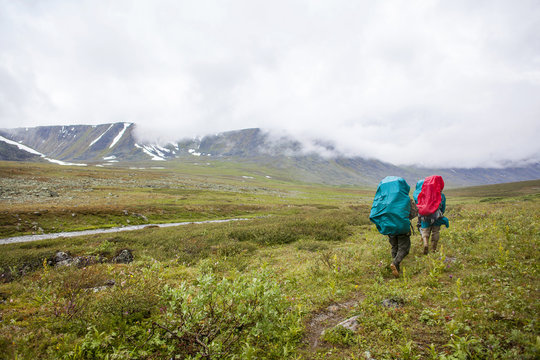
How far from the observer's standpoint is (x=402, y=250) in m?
7.86

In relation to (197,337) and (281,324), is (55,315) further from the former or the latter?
(281,324)

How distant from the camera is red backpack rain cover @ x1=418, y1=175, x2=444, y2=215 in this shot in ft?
29.6

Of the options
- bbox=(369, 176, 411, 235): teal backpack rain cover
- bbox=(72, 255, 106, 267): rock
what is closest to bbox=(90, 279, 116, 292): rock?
bbox=(72, 255, 106, 267): rock

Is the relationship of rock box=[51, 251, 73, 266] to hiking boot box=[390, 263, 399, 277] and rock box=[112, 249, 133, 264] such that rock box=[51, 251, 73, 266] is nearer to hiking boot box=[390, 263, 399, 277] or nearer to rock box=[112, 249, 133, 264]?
rock box=[112, 249, 133, 264]

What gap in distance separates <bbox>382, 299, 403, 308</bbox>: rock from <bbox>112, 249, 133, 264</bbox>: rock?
1313 centimetres

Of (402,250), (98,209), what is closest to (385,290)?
(402,250)

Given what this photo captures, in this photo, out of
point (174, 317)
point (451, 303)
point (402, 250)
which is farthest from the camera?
point (402, 250)

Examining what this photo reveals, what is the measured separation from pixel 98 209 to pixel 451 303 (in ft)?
128

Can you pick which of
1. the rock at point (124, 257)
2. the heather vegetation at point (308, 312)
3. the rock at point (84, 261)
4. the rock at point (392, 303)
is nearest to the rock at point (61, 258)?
the rock at point (84, 261)

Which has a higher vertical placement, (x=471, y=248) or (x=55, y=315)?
(x=471, y=248)

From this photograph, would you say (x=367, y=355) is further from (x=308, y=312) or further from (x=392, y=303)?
(x=392, y=303)

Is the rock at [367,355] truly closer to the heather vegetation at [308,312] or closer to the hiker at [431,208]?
the heather vegetation at [308,312]

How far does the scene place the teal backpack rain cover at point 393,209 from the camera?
7.40 metres

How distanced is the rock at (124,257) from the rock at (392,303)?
43.1ft
